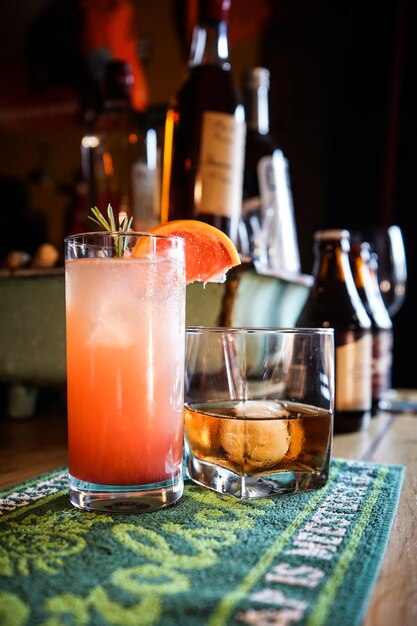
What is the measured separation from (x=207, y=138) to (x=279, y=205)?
0.81 ft

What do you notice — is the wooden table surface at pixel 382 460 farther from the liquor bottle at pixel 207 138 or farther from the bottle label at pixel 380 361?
the liquor bottle at pixel 207 138

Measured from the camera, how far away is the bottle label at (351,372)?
927mm

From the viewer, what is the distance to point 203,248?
61 cm

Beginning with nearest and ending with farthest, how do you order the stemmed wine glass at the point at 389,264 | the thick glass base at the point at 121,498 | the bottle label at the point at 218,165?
the thick glass base at the point at 121,498 → the bottle label at the point at 218,165 → the stemmed wine glass at the point at 389,264

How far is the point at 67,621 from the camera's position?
1.08 ft

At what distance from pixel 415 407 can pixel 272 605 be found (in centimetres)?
93

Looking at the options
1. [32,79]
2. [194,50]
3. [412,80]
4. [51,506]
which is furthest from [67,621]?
[32,79]

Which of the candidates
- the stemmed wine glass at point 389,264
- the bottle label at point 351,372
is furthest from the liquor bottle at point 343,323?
the stemmed wine glass at point 389,264

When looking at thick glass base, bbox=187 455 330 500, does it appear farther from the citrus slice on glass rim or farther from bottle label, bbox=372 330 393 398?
bottle label, bbox=372 330 393 398

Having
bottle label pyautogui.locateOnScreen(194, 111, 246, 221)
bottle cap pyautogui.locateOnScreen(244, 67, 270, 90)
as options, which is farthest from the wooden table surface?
bottle cap pyautogui.locateOnScreen(244, 67, 270, 90)

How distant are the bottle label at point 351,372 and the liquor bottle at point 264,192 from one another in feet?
0.50

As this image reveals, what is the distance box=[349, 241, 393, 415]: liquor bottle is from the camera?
1.07 m

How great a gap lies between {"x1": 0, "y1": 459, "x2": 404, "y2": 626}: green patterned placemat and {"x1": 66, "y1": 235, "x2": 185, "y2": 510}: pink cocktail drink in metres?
0.03

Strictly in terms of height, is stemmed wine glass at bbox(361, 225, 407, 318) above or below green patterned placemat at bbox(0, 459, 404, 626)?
above
